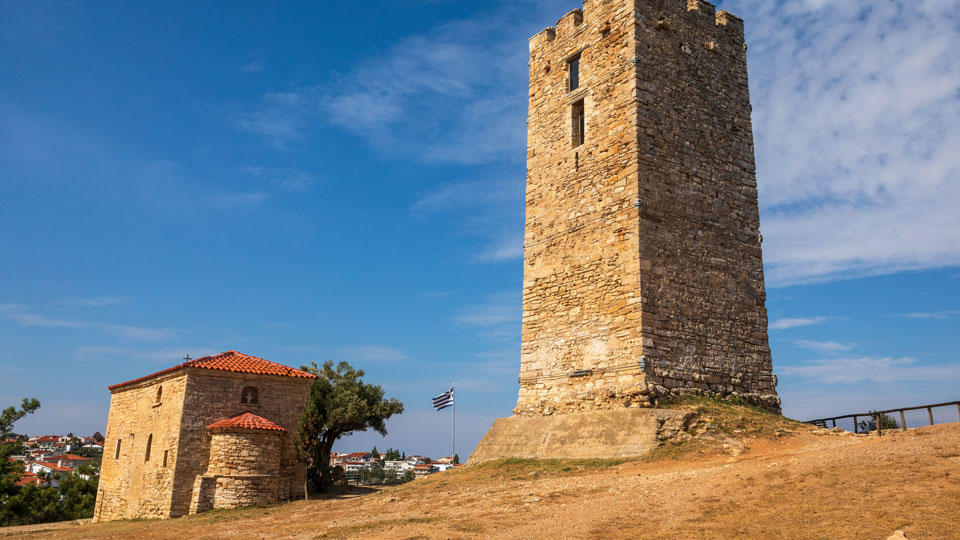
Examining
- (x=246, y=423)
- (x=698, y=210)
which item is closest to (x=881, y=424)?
(x=698, y=210)

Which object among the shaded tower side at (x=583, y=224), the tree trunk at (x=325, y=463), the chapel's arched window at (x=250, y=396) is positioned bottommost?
the tree trunk at (x=325, y=463)

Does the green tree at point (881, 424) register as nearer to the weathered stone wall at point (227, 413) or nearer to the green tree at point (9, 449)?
the weathered stone wall at point (227, 413)

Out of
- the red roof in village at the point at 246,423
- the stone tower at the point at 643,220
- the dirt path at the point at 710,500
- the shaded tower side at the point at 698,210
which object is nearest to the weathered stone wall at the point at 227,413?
the red roof in village at the point at 246,423

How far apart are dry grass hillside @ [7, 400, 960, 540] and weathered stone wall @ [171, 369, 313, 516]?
15.4 feet

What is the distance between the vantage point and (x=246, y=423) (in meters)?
19.5

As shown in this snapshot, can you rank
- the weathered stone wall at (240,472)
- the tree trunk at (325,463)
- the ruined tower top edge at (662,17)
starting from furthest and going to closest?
the tree trunk at (325,463) < the weathered stone wall at (240,472) < the ruined tower top edge at (662,17)

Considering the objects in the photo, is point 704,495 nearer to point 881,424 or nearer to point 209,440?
point 881,424

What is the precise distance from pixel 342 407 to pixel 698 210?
17973 millimetres

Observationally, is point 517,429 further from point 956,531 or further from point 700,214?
point 956,531

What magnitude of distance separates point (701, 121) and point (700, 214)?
2.46 meters

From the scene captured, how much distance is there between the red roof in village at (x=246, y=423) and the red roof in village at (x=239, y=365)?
1600 mm

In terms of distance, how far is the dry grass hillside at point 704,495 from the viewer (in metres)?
7.35

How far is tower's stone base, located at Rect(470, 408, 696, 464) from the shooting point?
12938mm

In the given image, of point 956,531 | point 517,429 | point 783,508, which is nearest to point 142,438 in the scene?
point 517,429
